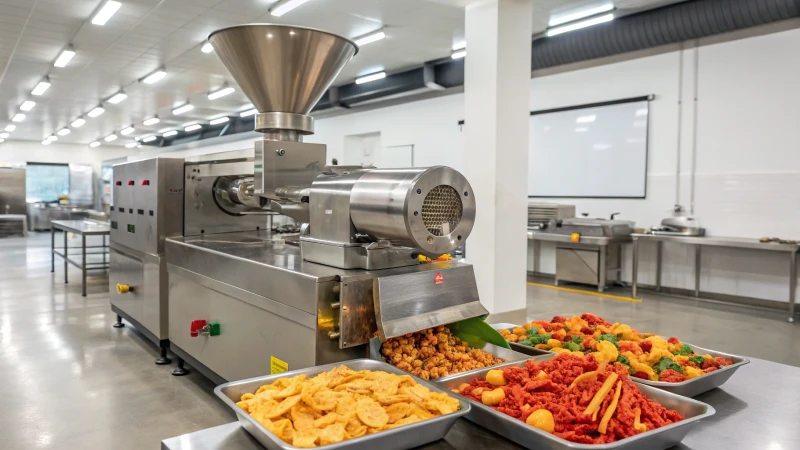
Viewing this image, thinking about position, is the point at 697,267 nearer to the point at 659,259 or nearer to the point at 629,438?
the point at 659,259

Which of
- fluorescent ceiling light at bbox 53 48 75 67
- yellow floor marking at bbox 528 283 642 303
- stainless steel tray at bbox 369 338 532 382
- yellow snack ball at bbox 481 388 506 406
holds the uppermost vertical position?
fluorescent ceiling light at bbox 53 48 75 67

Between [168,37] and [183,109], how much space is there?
5752 mm

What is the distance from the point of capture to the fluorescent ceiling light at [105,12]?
5.46 m

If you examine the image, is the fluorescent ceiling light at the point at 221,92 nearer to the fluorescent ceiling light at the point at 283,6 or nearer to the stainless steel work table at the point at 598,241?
the fluorescent ceiling light at the point at 283,6

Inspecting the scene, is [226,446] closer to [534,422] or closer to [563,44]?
[534,422]

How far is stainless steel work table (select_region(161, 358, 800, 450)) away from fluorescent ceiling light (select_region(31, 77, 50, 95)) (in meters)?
10.0

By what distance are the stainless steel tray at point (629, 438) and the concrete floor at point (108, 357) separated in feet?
6.78

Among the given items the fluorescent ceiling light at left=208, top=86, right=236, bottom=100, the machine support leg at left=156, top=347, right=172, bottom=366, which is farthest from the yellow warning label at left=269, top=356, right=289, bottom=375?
the fluorescent ceiling light at left=208, top=86, right=236, bottom=100

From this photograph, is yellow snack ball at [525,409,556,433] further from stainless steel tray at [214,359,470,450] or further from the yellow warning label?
the yellow warning label

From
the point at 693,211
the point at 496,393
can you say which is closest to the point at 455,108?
the point at 693,211

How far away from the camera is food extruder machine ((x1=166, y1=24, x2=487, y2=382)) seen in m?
1.67

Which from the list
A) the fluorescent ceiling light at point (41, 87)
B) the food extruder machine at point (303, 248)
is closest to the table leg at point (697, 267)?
the food extruder machine at point (303, 248)

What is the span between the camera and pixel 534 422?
3.51 feet

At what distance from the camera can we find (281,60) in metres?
2.42
